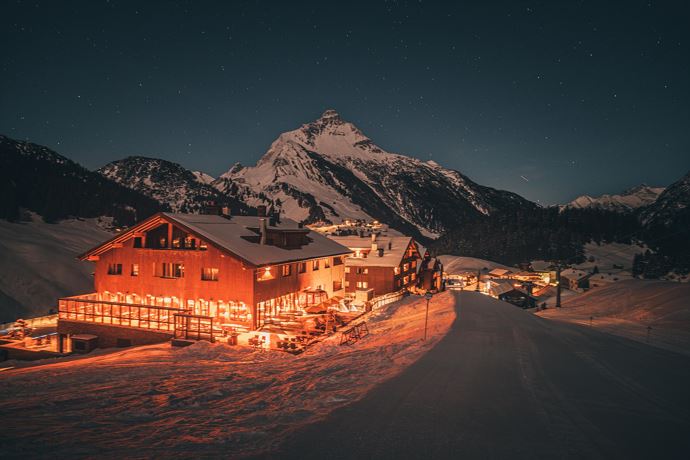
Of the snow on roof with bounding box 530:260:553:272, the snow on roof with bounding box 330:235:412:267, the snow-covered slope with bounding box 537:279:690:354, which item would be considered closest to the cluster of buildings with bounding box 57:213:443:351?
the snow-covered slope with bounding box 537:279:690:354

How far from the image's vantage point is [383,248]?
2276 inches

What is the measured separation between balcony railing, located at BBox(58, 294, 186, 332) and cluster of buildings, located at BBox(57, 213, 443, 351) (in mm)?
74

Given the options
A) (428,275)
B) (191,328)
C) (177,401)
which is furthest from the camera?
(428,275)

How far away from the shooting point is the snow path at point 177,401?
22.7 feet

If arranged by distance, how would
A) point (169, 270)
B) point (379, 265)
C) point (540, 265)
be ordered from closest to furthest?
point (169, 270), point (379, 265), point (540, 265)

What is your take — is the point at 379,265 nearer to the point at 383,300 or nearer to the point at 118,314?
the point at 383,300

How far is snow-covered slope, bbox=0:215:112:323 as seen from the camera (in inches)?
2067

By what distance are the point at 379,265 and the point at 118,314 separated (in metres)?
34.0

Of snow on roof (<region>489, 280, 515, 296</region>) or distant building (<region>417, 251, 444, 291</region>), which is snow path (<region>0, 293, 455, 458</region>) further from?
snow on roof (<region>489, 280, 515, 296</region>)

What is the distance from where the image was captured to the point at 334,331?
25484 millimetres

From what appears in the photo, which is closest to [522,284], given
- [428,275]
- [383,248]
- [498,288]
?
[498,288]

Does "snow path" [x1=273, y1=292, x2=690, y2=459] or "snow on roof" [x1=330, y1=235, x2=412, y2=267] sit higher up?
"snow on roof" [x1=330, y1=235, x2=412, y2=267]

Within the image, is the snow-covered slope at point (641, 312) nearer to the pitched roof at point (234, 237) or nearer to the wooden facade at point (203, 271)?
the wooden facade at point (203, 271)

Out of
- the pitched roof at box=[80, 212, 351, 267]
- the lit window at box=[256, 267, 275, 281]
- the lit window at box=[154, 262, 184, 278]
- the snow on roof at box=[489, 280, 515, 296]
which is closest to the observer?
the lit window at box=[256, 267, 275, 281]
